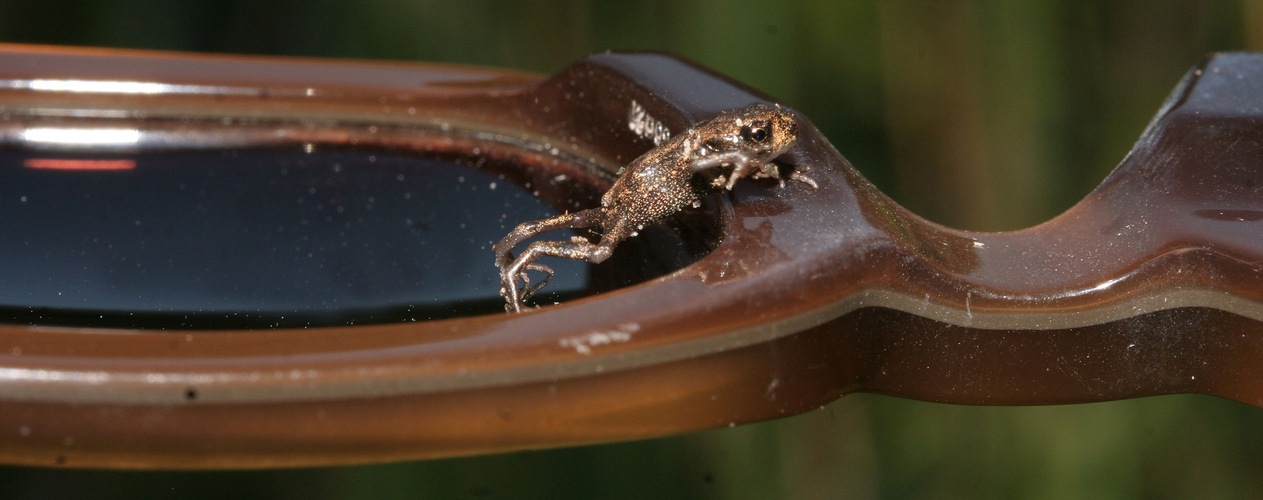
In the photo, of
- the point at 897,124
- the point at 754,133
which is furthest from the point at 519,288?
the point at 897,124

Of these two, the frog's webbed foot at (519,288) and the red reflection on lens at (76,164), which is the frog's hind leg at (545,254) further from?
the red reflection on lens at (76,164)

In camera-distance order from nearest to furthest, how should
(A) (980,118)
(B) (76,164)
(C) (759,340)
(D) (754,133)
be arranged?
(C) (759,340) → (D) (754,133) → (B) (76,164) → (A) (980,118)

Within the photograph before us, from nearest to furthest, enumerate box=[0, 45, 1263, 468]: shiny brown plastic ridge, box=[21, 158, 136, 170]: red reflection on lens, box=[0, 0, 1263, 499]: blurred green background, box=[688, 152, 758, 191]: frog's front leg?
box=[0, 45, 1263, 468]: shiny brown plastic ridge < box=[688, 152, 758, 191]: frog's front leg < box=[21, 158, 136, 170]: red reflection on lens < box=[0, 0, 1263, 499]: blurred green background

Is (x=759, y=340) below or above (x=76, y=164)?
below

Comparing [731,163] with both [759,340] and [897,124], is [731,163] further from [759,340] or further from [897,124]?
[897,124]

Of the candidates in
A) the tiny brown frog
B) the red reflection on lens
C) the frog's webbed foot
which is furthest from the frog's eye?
the red reflection on lens

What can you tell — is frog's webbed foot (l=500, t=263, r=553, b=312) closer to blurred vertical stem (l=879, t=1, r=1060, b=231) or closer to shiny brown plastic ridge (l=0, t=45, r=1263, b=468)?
shiny brown plastic ridge (l=0, t=45, r=1263, b=468)
